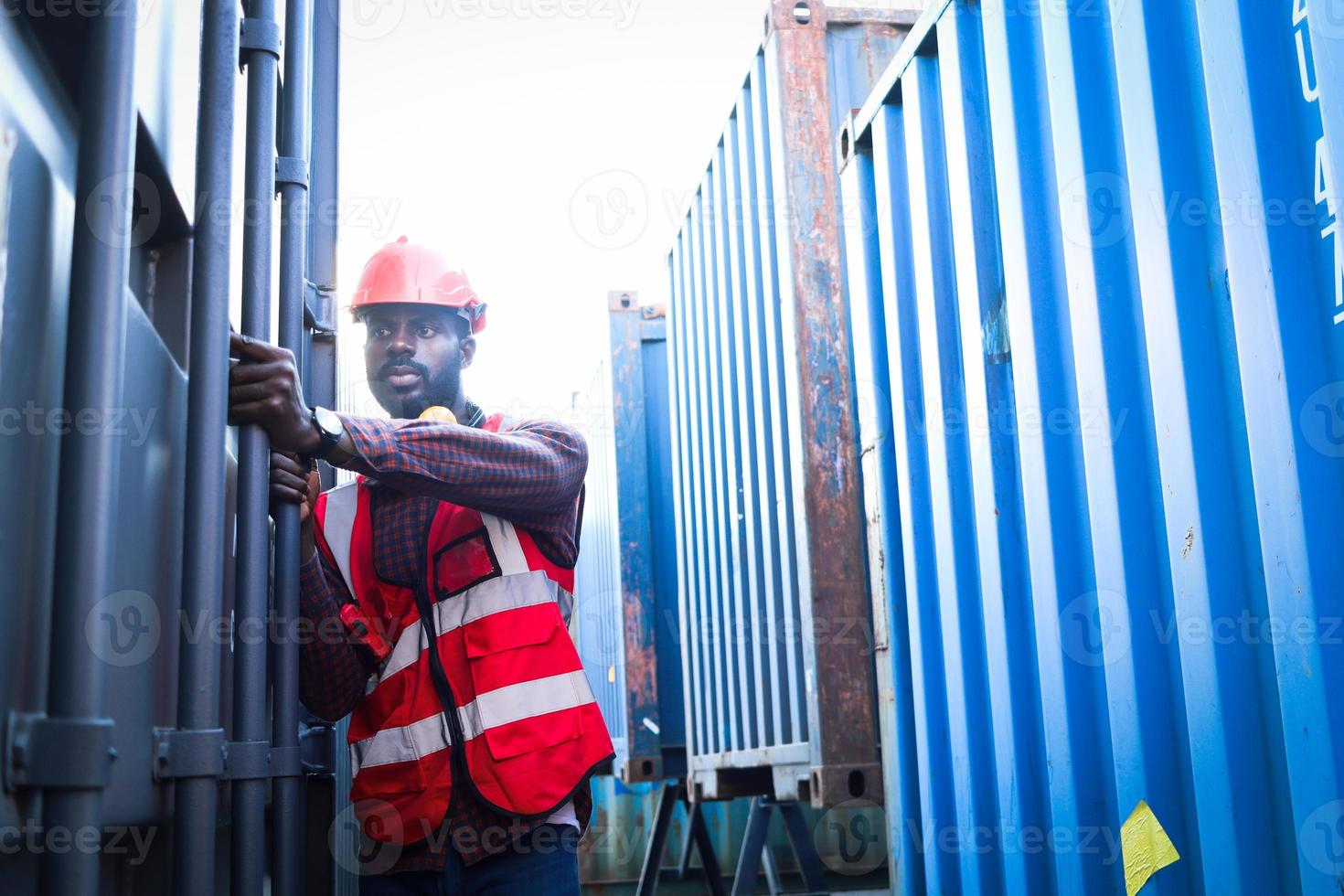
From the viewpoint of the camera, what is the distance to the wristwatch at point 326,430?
234 centimetres

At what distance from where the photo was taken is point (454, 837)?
8.91ft

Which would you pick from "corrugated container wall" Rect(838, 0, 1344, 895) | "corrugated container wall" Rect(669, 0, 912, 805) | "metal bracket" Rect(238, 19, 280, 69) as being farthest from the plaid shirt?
"corrugated container wall" Rect(669, 0, 912, 805)

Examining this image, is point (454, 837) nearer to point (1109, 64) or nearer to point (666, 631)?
point (1109, 64)

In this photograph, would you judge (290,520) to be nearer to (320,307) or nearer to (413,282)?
(320,307)

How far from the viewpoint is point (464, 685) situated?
283 cm

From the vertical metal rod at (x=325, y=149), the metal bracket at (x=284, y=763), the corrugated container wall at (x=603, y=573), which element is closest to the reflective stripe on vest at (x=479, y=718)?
the metal bracket at (x=284, y=763)

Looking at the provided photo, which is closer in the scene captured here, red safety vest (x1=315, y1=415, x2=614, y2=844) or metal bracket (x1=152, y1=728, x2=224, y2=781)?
metal bracket (x1=152, y1=728, x2=224, y2=781)

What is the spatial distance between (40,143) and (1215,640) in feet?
6.18

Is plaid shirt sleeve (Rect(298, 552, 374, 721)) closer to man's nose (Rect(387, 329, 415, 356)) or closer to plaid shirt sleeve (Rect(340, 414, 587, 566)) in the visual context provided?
plaid shirt sleeve (Rect(340, 414, 587, 566))

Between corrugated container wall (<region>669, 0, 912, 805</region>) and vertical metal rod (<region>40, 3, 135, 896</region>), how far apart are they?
363cm

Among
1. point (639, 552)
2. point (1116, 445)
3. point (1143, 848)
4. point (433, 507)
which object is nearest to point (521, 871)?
point (433, 507)

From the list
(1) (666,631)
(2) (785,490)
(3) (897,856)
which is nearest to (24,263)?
(3) (897,856)

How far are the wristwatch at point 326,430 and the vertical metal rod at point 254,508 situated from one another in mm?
196

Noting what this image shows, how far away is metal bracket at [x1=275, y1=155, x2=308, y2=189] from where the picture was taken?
8.11ft
